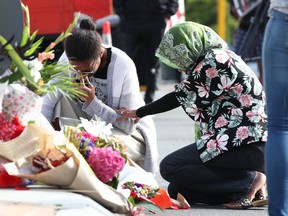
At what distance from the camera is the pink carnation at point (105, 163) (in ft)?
15.0

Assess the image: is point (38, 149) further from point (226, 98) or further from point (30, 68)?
point (226, 98)

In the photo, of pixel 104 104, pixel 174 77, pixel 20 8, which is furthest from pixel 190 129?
pixel 174 77

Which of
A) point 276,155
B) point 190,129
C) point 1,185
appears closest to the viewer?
point 1,185

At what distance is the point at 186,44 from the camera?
20.5 ft

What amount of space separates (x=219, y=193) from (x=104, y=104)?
922 mm

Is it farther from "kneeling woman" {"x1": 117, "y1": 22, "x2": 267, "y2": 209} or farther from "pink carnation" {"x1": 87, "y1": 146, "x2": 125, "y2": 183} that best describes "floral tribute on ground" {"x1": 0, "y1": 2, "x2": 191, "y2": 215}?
"kneeling woman" {"x1": 117, "y1": 22, "x2": 267, "y2": 209}

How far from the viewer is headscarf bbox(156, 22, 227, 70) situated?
246 inches

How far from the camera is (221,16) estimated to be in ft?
84.2

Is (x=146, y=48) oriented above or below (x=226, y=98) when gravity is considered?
below

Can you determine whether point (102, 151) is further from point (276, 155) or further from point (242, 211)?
point (242, 211)

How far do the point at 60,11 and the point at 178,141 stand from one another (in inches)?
167

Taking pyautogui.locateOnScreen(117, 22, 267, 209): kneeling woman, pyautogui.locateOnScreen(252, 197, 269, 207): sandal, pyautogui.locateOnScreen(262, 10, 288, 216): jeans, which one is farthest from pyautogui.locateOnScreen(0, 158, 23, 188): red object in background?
pyautogui.locateOnScreen(252, 197, 269, 207): sandal

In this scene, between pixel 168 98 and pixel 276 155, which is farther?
pixel 168 98

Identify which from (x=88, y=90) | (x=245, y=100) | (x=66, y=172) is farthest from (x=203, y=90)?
(x=66, y=172)
